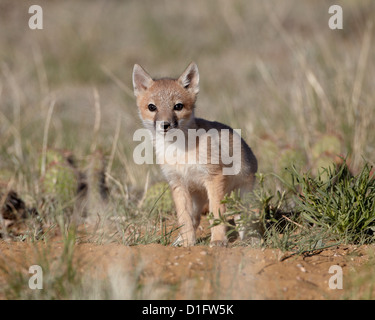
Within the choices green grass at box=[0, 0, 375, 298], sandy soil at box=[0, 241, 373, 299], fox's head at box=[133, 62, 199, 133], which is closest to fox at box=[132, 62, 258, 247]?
fox's head at box=[133, 62, 199, 133]

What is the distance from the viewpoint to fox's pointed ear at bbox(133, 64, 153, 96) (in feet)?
14.9

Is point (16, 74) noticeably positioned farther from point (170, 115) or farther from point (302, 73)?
point (170, 115)

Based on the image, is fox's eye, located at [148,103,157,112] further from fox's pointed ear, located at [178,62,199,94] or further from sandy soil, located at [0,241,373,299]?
sandy soil, located at [0,241,373,299]

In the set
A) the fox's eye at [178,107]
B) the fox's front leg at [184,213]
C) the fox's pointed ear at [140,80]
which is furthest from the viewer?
the fox's pointed ear at [140,80]

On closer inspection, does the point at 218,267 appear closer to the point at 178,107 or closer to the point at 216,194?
the point at 216,194

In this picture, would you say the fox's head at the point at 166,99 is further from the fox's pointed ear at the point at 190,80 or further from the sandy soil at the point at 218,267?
the sandy soil at the point at 218,267

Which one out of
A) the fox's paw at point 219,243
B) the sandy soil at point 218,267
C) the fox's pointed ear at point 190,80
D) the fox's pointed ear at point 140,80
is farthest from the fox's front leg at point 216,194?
the fox's pointed ear at point 140,80

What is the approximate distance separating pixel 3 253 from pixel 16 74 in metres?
8.24

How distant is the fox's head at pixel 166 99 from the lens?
13.8ft

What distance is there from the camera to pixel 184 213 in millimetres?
4168

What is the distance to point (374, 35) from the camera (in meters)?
10.5

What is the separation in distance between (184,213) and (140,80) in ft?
4.51
